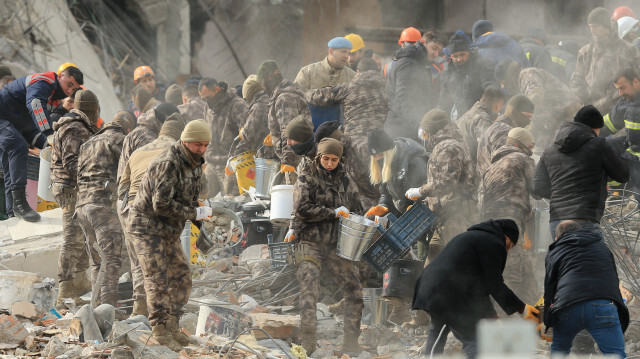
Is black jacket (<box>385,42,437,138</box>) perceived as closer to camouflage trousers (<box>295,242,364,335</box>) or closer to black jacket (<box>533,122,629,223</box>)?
camouflage trousers (<box>295,242,364,335</box>)

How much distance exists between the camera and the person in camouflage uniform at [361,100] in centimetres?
1028

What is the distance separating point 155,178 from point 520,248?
12.1ft

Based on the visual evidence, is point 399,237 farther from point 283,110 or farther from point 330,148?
point 283,110

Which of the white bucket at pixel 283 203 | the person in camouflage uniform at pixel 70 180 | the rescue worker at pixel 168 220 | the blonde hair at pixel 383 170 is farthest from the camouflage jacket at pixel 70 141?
the blonde hair at pixel 383 170

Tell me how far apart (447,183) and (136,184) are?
9.30ft

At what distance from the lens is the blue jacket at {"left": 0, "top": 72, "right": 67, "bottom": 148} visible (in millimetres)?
10531

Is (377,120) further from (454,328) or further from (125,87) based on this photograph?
(125,87)

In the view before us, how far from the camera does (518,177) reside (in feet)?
28.8

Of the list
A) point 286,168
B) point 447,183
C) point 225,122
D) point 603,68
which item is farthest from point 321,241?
point 603,68

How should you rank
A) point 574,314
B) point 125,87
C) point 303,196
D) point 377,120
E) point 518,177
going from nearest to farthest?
point 574,314, point 303,196, point 518,177, point 377,120, point 125,87

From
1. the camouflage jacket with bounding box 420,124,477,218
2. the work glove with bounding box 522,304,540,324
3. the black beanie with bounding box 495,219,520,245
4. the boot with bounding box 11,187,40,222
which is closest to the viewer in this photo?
the black beanie with bounding box 495,219,520,245

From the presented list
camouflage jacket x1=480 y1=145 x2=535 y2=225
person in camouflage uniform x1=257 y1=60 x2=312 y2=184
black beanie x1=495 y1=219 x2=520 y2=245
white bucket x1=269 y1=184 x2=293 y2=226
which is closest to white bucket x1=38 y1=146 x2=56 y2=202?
person in camouflage uniform x1=257 y1=60 x2=312 y2=184

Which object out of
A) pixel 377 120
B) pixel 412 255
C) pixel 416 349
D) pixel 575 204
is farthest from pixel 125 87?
pixel 575 204

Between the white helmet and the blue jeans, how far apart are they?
257 inches
